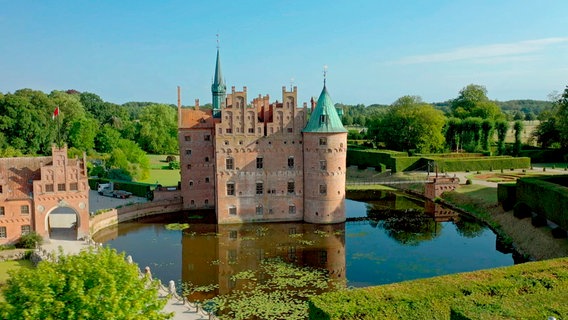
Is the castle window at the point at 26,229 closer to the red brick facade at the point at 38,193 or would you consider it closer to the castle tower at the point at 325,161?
the red brick facade at the point at 38,193

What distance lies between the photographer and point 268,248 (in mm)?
36250

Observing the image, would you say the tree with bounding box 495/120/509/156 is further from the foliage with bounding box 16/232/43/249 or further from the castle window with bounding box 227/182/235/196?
the foliage with bounding box 16/232/43/249

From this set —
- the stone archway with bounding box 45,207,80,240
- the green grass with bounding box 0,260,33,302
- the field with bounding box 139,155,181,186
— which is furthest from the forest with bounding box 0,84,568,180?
the green grass with bounding box 0,260,33,302

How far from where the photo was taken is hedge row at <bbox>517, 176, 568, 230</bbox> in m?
35.4

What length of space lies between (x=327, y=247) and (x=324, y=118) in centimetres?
1168

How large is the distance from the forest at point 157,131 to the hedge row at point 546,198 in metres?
24.2

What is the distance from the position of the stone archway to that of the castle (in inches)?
467

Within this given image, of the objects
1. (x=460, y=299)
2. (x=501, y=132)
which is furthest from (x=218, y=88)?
(x=501, y=132)

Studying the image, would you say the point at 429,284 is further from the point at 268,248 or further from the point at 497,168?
the point at 497,168

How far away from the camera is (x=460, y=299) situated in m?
19.1

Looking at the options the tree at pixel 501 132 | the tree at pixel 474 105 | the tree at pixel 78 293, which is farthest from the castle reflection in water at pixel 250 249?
the tree at pixel 474 105

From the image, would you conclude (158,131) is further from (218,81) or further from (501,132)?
(501,132)

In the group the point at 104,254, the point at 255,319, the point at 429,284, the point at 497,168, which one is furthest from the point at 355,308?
the point at 497,168

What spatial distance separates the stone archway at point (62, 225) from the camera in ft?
124
